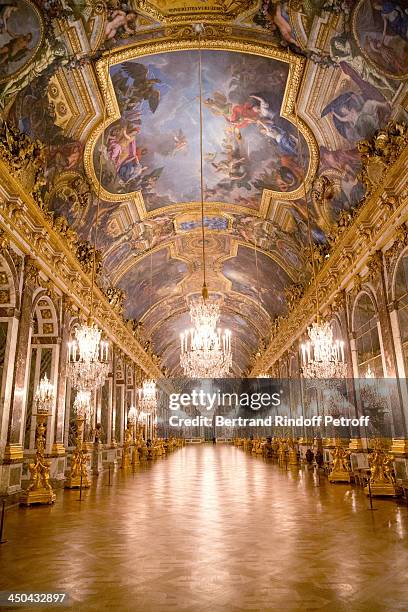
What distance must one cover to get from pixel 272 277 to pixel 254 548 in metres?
15.5

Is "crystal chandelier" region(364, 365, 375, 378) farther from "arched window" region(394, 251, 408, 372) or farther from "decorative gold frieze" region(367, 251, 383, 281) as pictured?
"decorative gold frieze" region(367, 251, 383, 281)

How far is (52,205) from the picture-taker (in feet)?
36.8

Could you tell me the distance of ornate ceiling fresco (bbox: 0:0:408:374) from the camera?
8016mm

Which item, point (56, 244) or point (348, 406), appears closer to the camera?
point (56, 244)

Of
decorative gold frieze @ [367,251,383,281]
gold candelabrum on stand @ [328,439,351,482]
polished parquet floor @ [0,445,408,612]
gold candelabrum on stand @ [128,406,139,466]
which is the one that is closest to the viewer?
polished parquet floor @ [0,445,408,612]

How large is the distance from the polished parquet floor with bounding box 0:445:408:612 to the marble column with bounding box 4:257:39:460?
1322 mm

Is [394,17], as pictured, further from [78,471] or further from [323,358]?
[78,471]

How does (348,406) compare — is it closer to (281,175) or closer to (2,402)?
(281,175)

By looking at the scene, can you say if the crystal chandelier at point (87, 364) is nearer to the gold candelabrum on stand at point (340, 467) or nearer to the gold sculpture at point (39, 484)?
the gold sculpture at point (39, 484)

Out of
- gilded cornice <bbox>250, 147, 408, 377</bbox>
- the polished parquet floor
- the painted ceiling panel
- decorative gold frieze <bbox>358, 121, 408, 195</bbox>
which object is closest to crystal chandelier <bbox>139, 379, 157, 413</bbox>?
gilded cornice <bbox>250, 147, 408, 377</bbox>

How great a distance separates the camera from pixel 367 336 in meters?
11.2

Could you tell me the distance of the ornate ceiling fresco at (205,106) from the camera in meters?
8.02

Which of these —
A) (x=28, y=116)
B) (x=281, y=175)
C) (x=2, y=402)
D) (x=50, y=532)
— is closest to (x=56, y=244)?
(x=28, y=116)

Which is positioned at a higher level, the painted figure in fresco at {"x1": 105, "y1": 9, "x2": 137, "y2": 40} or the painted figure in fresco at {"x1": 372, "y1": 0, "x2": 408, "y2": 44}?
the painted figure in fresco at {"x1": 105, "y1": 9, "x2": 137, "y2": 40}
